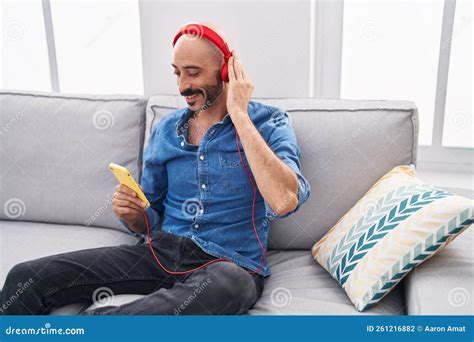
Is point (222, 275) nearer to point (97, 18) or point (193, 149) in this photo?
point (193, 149)

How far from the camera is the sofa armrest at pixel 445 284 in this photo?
1.33m

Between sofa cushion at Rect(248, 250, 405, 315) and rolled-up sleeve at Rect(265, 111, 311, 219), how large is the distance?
0.22m

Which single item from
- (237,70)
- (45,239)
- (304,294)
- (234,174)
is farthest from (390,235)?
(45,239)

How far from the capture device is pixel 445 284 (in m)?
1.41

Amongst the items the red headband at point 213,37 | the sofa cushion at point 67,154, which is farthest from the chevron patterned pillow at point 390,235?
the sofa cushion at point 67,154

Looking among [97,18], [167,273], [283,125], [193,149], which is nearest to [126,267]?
[167,273]

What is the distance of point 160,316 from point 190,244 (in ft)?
0.92

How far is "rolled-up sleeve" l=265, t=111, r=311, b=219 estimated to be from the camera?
1549 millimetres

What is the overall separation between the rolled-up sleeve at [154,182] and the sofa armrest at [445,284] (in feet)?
2.60

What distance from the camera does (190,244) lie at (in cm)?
165

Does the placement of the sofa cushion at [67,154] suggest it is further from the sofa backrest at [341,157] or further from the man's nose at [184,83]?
the sofa backrest at [341,157]

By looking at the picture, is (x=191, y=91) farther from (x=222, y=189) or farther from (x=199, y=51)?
(x=222, y=189)

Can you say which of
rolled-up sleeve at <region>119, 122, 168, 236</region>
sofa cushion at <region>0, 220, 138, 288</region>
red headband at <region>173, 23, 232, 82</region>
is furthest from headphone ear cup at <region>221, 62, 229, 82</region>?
sofa cushion at <region>0, 220, 138, 288</region>

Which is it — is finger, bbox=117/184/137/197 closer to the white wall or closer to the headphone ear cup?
the headphone ear cup
